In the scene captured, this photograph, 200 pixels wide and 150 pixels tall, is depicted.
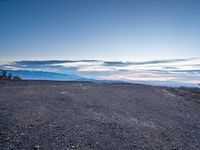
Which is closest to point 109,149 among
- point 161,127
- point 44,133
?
point 44,133

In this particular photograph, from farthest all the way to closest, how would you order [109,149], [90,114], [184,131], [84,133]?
[90,114] → [184,131] → [84,133] → [109,149]

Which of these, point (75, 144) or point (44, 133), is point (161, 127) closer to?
point (75, 144)

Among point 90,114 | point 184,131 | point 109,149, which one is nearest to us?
point 109,149

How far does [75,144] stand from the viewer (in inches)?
255

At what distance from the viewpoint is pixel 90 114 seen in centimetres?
1051

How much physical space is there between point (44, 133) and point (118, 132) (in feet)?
8.41

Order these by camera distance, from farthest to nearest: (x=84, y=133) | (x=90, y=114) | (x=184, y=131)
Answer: (x=90, y=114) → (x=184, y=131) → (x=84, y=133)

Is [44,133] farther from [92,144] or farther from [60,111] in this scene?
[60,111]

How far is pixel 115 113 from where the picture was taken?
11133 millimetres

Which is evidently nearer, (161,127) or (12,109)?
(161,127)

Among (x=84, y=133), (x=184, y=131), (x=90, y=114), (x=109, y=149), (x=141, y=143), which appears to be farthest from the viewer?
(x=90, y=114)

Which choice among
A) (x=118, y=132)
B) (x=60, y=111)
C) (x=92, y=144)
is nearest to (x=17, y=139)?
(x=92, y=144)

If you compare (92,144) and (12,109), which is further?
(12,109)

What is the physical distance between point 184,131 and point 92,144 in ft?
13.6
